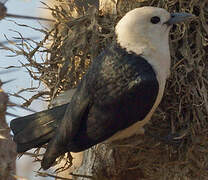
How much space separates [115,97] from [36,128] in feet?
1.67

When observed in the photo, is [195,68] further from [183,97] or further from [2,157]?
[2,157]

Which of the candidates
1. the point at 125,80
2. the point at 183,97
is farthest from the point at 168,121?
the point at 125,80

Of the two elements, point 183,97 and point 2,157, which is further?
point 183,97

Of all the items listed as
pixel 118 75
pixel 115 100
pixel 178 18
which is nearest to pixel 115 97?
pixel 115 100

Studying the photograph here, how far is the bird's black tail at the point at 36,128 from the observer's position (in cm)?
253

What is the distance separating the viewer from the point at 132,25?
268 centimetres

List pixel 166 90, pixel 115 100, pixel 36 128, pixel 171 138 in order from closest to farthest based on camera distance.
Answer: pixel 115 100 → pixel 36 128 → pixel 171 138 → pixel 166 90

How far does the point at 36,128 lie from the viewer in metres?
2.58

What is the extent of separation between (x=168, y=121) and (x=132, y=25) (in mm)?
635

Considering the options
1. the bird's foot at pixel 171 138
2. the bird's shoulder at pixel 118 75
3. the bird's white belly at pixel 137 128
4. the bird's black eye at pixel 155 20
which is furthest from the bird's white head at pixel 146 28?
A: the bird's foot at pixel 171 138

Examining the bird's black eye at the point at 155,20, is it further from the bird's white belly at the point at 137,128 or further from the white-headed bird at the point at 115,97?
the bird's white belly at the point at 137,128

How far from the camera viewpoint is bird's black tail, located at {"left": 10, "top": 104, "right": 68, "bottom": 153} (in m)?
2.53

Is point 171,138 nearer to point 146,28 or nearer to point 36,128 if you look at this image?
point 146,28

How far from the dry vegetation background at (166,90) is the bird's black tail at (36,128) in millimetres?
347
